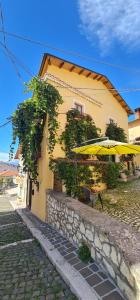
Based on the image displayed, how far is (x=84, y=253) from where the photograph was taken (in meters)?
3.86

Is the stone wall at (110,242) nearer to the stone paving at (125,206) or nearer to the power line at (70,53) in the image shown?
the stone paving at (125,206)

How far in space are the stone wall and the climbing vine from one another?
2305mm

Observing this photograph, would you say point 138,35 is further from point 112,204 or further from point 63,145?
point 112,204

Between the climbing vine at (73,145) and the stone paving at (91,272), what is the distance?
8.28 feet

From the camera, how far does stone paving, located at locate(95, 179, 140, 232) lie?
5371 mm

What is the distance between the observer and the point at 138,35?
726 cm

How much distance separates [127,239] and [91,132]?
25.4ft

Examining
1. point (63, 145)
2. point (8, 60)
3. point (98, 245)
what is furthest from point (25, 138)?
point (98, 245)

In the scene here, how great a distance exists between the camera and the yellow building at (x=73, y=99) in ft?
25.8

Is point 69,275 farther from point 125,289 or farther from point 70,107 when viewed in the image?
point 70,107

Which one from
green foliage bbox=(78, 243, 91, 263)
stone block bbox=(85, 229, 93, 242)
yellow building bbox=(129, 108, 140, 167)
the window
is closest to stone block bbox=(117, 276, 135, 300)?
stone block bbox=(85, 229, 93, 242)

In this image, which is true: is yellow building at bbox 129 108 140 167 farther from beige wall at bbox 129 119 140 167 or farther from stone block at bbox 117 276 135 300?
stone block at bbox 117 276 135 300

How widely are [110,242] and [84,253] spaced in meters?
1.22

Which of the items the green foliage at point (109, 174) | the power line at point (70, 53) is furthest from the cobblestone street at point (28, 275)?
the power line at point (70, 53)
